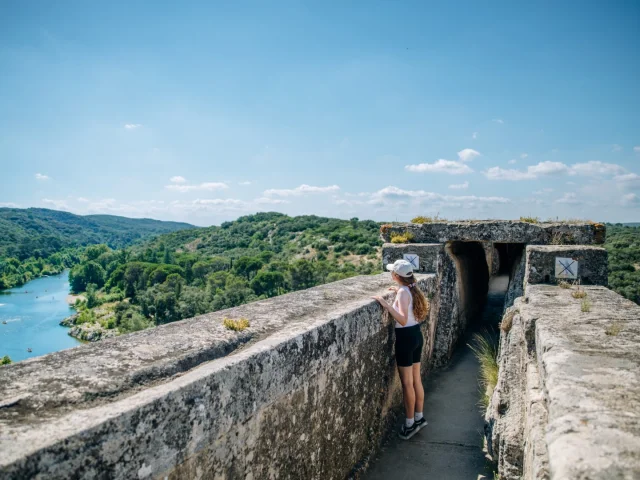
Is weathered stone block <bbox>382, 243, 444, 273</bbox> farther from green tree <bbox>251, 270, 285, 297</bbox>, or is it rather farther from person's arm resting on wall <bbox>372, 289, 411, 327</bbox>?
green tree <bbox>251, 270, 285, 297</bbox>

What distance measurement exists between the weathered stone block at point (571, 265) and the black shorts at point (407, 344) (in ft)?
6.56

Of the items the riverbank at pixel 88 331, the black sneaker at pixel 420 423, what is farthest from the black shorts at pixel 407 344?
the riverbank at pixel 88 331

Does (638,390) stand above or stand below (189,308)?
above

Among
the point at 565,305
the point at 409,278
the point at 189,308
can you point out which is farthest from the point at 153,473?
the point at 189,308

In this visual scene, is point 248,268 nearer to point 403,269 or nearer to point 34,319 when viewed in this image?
point 34,319

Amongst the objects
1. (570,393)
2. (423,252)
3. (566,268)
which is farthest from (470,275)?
(570,393)

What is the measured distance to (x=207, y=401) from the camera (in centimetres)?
190

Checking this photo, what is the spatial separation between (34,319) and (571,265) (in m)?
77.3

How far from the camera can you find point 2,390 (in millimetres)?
1733

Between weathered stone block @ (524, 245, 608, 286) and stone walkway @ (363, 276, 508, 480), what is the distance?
1634 millimetres

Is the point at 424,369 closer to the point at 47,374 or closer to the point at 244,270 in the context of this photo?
the point at 47,374

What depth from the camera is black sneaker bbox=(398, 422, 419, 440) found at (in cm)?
421

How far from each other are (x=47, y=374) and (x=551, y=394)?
2.20 m

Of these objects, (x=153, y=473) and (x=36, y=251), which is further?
(x=36, y=251)
